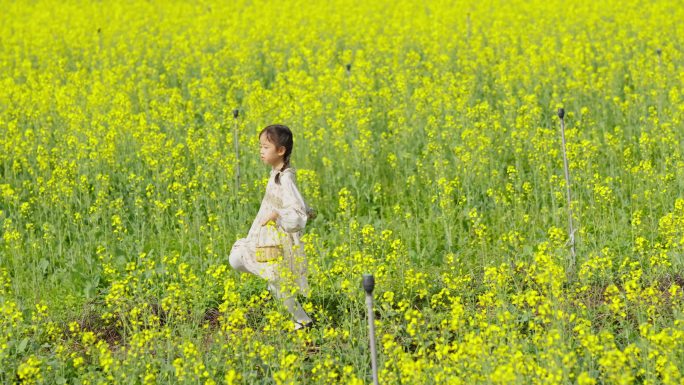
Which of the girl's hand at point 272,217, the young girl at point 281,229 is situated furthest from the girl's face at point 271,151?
the girl's hand at point 272,217

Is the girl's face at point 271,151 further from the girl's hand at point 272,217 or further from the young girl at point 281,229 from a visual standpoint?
the girl's hand at point 272,217

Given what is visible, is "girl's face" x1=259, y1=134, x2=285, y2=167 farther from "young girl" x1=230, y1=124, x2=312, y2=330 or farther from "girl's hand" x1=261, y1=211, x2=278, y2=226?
"girl's hand" x1=261, y1=211, x2=278, y2=226

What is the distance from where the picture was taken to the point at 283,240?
19.3ft

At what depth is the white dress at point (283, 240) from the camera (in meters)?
5.70

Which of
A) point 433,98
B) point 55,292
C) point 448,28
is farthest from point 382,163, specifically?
point 448,28

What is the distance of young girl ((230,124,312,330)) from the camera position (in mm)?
5715

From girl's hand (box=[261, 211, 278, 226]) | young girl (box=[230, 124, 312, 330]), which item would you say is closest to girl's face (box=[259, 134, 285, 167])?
young girl (box=[230, 124, 312, 330])

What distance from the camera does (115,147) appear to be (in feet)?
31.2

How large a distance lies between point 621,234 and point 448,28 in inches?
300

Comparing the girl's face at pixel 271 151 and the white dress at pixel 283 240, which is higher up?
the girl's face at pixel 271 151

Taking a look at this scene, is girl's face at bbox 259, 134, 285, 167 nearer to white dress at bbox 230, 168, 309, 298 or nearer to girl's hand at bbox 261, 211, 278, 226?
white dress at bbox 230, 168, 309, 298

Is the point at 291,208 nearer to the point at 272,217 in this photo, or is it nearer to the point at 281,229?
the point at 272,217

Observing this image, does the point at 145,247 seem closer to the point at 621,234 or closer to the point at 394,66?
the point at 621,234

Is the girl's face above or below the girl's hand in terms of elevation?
above
